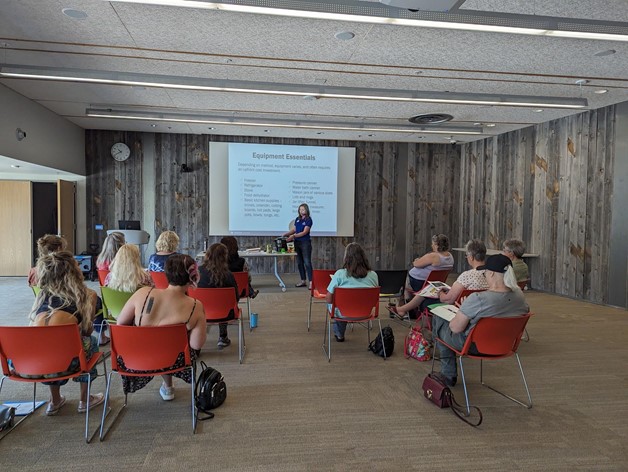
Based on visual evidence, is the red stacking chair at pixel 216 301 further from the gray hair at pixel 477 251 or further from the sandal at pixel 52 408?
the gray hair at pixel 477 251

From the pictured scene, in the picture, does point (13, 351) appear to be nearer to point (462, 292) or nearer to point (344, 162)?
point (462, 292)

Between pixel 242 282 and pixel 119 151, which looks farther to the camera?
pixel 119 151

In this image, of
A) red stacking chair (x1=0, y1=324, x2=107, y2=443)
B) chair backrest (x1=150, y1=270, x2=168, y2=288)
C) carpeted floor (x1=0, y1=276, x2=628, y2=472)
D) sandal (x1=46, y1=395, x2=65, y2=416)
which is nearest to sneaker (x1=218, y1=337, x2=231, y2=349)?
carpeted floor (x1=0, y1=276, x2=628, y2=472)

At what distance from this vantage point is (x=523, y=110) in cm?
720

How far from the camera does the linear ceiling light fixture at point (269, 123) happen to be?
758 cm

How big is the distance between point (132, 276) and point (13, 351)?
1338 mm

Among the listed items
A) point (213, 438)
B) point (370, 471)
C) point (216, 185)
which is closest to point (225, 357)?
point (213, 438)

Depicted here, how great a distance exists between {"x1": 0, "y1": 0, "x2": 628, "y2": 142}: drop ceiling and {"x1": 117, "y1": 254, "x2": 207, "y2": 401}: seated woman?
219 cm

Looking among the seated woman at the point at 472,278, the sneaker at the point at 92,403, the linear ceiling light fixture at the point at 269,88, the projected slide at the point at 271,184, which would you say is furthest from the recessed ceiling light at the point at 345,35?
the projected slide at the point at 271,184

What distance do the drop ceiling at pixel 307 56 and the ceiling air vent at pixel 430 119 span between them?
199 millimetres

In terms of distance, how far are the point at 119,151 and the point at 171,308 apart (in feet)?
26.0

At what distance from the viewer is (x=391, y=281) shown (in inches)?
195

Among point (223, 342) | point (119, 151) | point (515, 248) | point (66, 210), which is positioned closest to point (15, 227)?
point (66, 210)

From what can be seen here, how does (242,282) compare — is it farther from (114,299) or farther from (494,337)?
(494,337)
